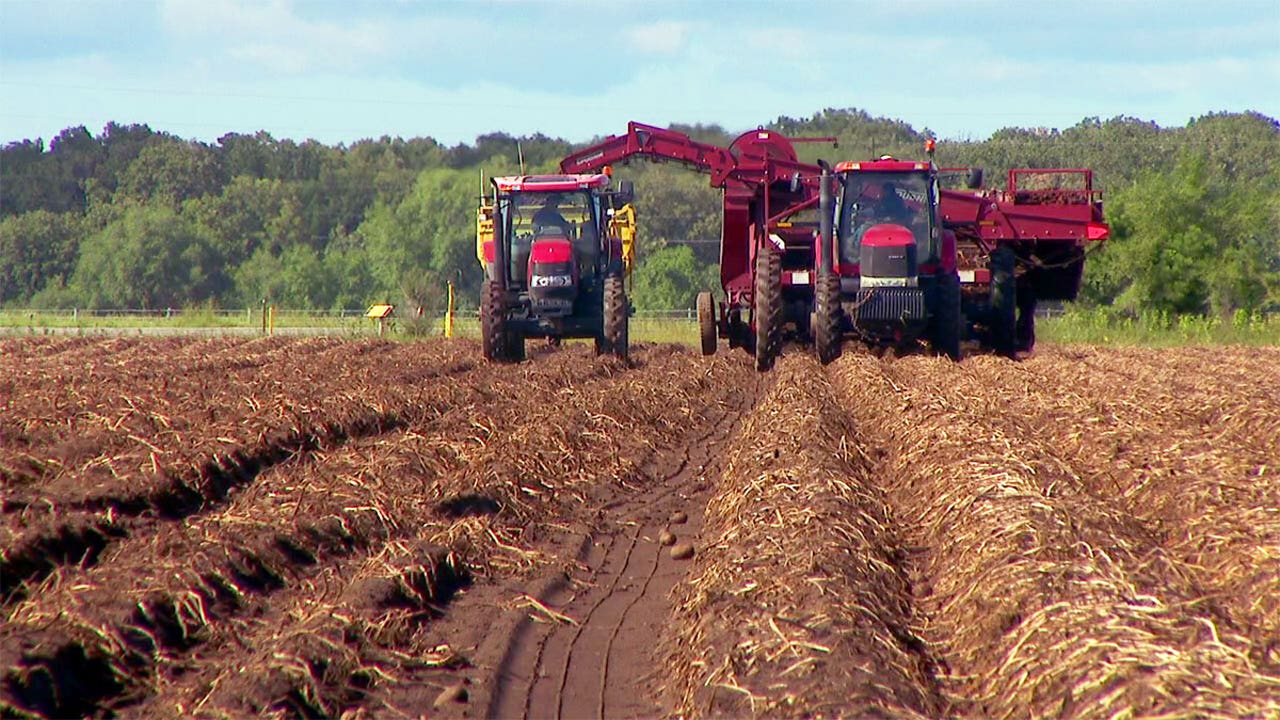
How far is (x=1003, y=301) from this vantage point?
753 inches

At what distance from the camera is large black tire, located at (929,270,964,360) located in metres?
16.8

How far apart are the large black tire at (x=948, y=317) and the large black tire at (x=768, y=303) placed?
2.05 metres

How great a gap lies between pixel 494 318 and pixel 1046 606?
43.4 feet

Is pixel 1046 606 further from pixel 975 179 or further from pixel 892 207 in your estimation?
pixel 975 179

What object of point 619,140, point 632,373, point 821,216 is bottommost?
point 632,373

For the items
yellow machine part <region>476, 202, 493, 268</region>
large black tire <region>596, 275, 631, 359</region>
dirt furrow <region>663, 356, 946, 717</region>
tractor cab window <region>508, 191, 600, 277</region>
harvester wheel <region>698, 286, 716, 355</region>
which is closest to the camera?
dirt furrow <region>663, 356, 946, 717</region>

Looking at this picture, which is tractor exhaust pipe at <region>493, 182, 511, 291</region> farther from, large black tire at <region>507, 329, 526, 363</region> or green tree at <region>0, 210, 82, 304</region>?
green tree at <region>0, 210, 82, 304</region>

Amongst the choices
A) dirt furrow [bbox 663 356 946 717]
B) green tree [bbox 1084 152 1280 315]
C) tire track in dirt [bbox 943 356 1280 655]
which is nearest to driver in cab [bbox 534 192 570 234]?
tire track in dirt [bbox 943 356 1280 655]

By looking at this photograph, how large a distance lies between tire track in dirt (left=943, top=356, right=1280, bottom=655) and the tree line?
30.3 m

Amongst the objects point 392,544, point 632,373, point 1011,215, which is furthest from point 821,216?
point 392,544

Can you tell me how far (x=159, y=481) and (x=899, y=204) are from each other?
1147cm

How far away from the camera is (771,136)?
2064 centimetres

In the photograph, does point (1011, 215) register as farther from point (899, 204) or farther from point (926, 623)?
point (926, 623)

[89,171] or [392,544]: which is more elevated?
[89,171]
